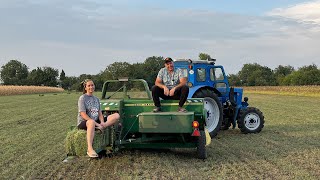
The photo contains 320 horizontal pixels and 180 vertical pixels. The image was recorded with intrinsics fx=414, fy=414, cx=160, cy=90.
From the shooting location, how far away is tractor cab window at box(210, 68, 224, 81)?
12.2 meters

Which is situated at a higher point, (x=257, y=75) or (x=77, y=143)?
(x=257, y=75)

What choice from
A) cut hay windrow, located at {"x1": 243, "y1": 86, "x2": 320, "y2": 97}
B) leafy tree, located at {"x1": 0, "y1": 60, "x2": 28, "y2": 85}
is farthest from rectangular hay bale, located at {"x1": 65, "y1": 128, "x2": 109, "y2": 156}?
leafy tree, located at {"x1": 0, "y1": 60, "x2": 28, "y2": 85}

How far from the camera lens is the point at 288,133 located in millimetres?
11984

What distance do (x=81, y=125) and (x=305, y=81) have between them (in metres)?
89.2

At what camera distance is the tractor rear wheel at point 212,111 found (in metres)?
11.2

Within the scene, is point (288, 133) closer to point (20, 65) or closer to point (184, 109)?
point (184, 109)

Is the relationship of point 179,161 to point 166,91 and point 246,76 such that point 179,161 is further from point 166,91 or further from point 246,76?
point 246,76

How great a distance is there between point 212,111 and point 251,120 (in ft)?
5.34

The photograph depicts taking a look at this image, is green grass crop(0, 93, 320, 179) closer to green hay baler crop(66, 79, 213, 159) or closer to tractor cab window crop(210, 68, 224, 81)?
green hay baler crop(66, 79, 213, 159)

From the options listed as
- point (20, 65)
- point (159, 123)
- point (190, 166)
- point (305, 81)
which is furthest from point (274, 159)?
point (20, 65)

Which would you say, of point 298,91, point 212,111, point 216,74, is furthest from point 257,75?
point 212,111

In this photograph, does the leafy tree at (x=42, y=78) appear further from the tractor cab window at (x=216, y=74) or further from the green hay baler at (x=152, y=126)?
the green hay baler at (x=152, y=126)

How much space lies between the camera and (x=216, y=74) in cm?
1237

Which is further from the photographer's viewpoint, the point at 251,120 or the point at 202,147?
the point at 251,120
